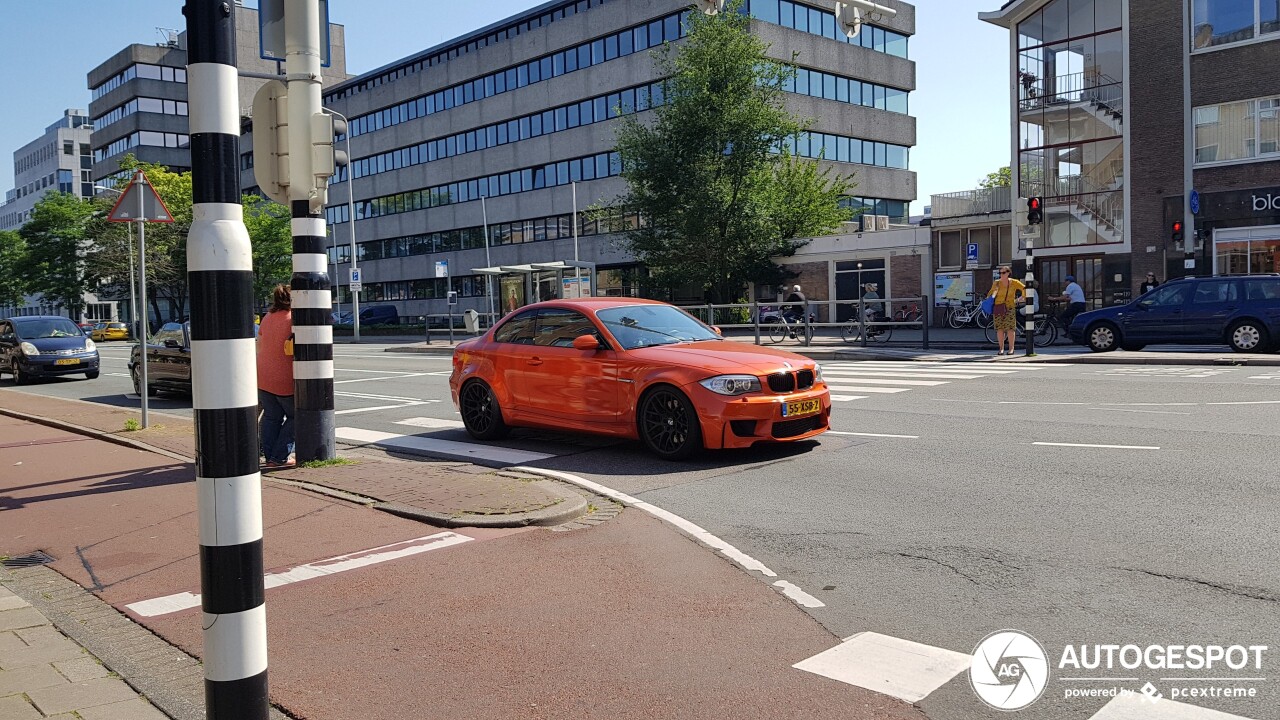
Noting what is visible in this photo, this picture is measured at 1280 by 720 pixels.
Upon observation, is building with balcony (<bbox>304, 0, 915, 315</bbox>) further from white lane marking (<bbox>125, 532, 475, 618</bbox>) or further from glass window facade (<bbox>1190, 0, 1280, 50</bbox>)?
white lane marking (<bbox>125, 532, 475, 618</bbox>)

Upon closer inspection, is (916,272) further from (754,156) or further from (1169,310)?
(1169,310)

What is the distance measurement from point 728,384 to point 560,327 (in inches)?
88.7

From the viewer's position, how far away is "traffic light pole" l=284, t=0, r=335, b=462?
7.73 m

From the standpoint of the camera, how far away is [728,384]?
8.79m

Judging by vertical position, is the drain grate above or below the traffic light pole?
below

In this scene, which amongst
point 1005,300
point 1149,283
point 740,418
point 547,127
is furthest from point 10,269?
point 740,418

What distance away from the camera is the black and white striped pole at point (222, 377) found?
2750 millimetres

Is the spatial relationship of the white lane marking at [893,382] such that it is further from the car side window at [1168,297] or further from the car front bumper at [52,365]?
the car front bumper at [52,365]

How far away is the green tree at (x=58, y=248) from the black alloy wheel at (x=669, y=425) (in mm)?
67936

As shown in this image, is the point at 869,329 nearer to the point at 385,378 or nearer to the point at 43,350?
the point at 385,378

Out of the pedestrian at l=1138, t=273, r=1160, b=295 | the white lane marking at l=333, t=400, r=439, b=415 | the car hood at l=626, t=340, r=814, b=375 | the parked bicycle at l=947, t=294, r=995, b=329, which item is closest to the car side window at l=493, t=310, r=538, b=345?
the car hood at l=626, t=340, r=814, b=375

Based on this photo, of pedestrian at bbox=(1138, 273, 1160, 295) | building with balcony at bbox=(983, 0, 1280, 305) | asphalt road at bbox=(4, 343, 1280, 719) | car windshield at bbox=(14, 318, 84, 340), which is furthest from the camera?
building with balcony at bbox=(983, 0, 1280, 305)

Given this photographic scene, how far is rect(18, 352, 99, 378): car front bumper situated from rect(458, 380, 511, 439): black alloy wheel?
17.6m

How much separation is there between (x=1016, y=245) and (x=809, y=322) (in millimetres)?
10937
